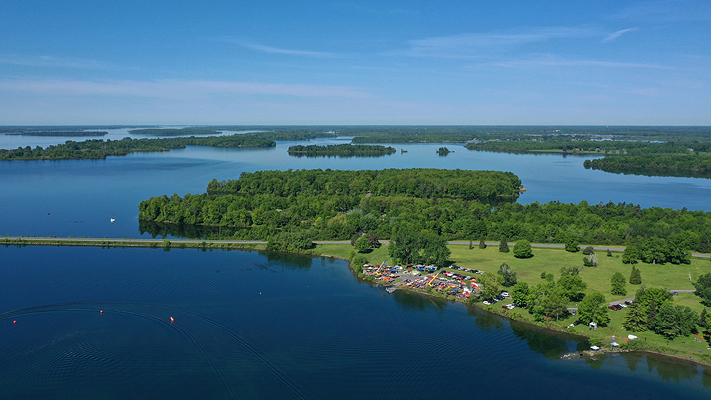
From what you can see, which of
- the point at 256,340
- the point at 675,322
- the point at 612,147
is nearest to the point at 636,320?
the point at 675,322

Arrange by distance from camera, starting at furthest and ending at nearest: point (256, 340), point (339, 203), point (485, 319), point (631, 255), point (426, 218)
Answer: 1. point (339, 203)
2. point (426, 218)
3. point (631, 255)
4. point (485, 319)
5. point (256, 340)

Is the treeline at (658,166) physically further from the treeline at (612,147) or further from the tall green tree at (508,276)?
the tall green tree at (508,276)

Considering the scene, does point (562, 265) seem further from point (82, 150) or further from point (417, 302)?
point (82, 150)

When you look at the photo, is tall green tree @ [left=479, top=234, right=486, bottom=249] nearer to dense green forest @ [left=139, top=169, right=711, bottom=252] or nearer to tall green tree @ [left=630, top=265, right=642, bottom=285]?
dense green forest @ [left=139, top=169, right=711, bottom=252]

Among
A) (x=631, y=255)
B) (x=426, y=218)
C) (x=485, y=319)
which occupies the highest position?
(x=426, y=218)

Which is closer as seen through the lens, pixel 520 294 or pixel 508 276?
pixel 520 294

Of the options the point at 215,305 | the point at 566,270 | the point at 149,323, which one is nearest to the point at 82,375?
the point at 149,323

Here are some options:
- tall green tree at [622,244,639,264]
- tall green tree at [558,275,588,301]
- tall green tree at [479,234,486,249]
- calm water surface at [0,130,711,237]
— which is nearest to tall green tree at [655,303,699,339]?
tall green tree at [558,275,588,301]
